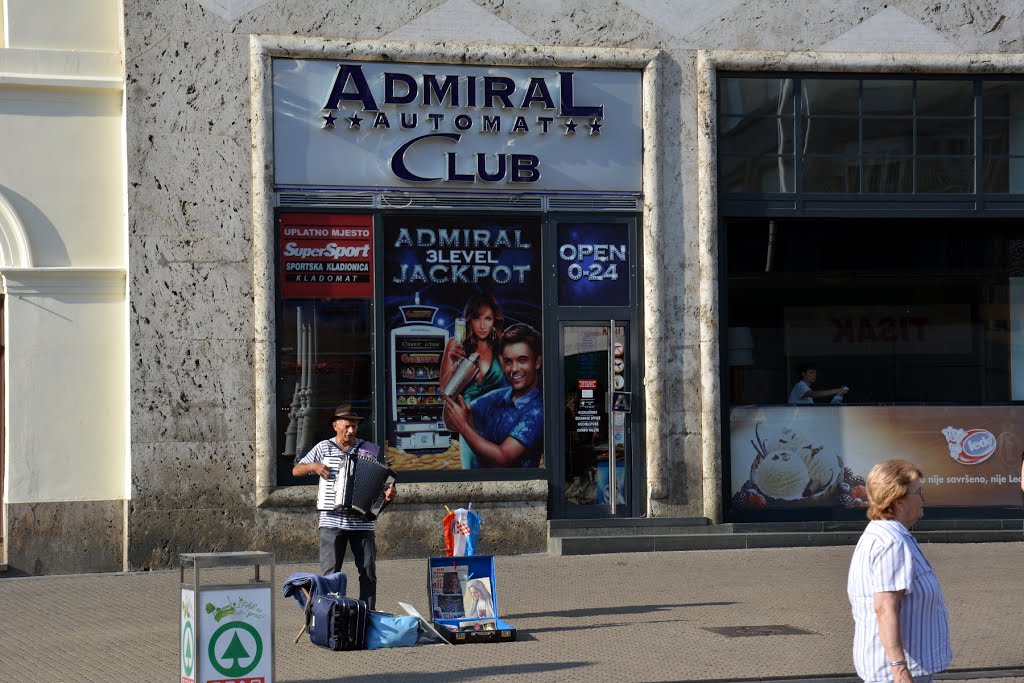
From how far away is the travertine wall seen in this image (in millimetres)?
13531

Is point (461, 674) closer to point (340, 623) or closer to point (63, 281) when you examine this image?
point (340, 623)

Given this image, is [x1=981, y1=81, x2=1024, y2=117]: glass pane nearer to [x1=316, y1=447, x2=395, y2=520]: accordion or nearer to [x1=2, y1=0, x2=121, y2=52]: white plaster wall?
[x1=316, y1=447, x2=395, y2=520]: accordion

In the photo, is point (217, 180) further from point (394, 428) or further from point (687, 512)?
point (687, 512)

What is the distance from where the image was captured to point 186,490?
13555 mm

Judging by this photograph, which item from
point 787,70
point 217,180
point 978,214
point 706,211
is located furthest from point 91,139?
point 978,214

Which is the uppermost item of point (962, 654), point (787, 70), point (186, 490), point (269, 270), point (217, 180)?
point (787, 70)

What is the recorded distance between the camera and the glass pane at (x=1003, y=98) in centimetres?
1529

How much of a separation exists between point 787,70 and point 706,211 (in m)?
1.78

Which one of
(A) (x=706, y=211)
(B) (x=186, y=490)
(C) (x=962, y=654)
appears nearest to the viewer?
(C) (x=962, y=654)

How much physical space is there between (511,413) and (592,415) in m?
0.86

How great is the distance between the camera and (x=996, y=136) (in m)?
15.3

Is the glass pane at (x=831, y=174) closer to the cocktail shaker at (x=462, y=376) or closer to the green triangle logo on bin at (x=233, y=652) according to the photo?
the cocktail shaker at (x=462, y=376)

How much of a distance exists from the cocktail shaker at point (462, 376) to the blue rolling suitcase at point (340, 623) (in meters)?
5.15

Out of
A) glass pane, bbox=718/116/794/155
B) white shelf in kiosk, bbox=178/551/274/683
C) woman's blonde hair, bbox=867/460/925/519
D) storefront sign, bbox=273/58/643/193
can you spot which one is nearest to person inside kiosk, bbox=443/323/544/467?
storefront sign, bbox=273/58/643/193
